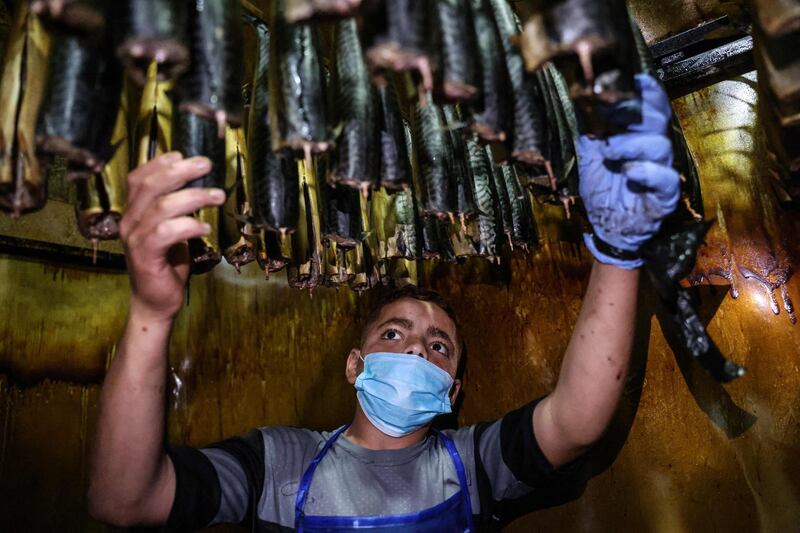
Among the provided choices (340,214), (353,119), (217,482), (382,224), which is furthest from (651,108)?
(217,482)

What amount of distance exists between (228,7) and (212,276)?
2636mm

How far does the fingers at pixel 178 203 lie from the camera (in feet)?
4.36

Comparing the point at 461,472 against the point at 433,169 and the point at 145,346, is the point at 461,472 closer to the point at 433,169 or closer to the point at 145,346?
the point at 433,169

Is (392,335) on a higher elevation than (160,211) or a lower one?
lower

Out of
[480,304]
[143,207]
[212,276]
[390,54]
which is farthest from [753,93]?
[212,276]

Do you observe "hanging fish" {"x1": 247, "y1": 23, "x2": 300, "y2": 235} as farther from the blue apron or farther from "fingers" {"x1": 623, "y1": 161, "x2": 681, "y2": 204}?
the blue apron

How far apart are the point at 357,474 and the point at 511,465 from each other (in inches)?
29.1

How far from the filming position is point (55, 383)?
2.91 meters

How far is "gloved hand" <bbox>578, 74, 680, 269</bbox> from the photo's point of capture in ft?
4.63

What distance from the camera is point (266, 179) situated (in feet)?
5.44

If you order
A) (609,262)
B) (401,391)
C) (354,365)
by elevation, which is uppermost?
(609,262)

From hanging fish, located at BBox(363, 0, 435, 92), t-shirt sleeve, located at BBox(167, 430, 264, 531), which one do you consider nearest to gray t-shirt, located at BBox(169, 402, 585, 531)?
t-shirt sleeve, located at BBox(167, 430, 264, 531)

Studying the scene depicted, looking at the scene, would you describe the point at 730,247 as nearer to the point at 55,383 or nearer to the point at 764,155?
the point at 764,155

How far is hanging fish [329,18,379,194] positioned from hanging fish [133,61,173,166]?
590mm
